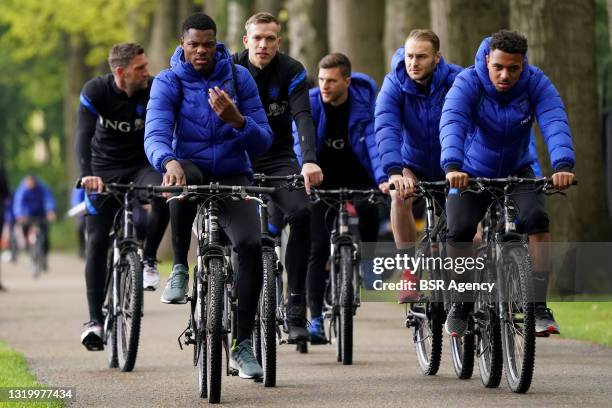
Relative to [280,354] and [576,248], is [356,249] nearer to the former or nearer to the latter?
[280,354]

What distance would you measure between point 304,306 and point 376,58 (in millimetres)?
12236

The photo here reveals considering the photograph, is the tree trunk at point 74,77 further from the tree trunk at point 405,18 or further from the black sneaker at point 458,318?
the black sneaker at point 458,318

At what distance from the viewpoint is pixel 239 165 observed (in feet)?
29.9

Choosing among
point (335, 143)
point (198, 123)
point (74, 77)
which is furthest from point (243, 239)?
point (74, 77)

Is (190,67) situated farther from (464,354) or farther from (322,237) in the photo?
(322,237)

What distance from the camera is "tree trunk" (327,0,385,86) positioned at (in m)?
22.6

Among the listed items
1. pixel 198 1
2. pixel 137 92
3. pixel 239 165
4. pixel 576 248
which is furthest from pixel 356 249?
pixel 198 1

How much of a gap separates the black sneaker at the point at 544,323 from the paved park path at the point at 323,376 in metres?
0.34

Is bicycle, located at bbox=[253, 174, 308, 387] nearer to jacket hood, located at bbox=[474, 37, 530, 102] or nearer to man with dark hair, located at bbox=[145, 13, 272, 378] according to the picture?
man with dark hair, located at bbox=[145, 13, 272, 378]

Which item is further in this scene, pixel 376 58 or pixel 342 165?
pixel 376 58

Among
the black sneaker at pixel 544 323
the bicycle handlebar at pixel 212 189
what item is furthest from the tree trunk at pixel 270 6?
the black sneaker at pixel 544 323

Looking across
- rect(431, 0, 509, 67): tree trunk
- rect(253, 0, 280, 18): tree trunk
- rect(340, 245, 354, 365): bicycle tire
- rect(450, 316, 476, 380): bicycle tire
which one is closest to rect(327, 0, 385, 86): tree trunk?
rect(253, 0, 280, 18): tree trunk

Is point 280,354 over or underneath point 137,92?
underneath

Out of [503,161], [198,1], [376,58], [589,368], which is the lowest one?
[589,368]
